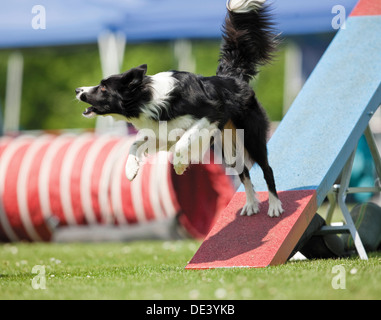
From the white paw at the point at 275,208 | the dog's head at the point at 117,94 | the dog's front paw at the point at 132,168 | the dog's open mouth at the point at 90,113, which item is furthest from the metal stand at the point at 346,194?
the dog's open mouth at the point at 90,113

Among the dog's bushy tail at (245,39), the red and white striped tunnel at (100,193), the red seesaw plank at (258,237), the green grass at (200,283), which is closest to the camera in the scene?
the green grass at (200,283)

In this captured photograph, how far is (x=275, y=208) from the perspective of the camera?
4871mm

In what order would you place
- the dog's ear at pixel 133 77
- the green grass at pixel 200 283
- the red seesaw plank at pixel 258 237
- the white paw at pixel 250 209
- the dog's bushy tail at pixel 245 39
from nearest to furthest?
the green grass at pixel 200 283 → the red seesaw plank at pixel 258 237 → the dog's ear at pixel 133 77 → the white paw at pixel 250 209 → the dog's bushy tail at pixel 245 39

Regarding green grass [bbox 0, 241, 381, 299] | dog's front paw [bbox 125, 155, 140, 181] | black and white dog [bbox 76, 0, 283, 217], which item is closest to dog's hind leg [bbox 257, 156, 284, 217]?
black and white dog [bbox 76, 0, 283, 217]

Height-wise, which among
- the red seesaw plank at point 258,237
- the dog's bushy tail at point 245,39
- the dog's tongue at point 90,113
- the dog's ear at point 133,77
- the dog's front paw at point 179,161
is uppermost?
the dog's bushy tail at point 245,39

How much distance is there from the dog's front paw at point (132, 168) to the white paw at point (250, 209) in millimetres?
1030

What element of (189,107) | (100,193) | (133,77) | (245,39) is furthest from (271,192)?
(100,193)

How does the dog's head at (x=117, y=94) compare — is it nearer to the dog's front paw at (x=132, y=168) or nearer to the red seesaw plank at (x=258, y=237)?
the dog's front paw at (x=132, y=168)

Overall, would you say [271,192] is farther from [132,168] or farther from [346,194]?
[132,168]

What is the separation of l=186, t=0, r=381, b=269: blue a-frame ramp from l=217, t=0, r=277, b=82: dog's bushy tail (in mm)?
716

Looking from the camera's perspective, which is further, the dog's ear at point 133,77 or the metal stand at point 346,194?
the metal stand at point 346,194

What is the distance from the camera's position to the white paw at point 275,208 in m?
4.85

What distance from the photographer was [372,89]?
207 inches
